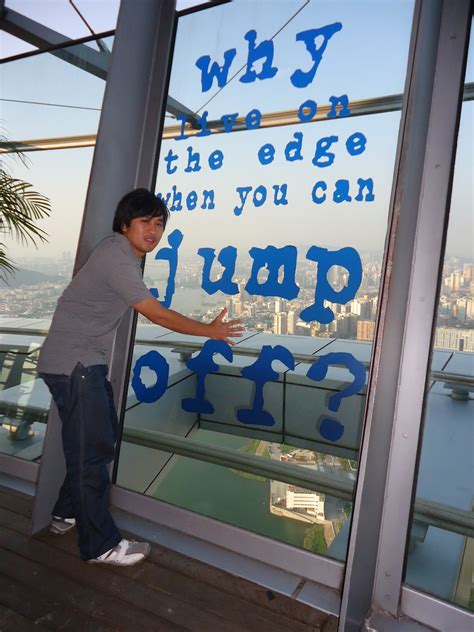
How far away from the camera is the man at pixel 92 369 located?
1829 millimetres

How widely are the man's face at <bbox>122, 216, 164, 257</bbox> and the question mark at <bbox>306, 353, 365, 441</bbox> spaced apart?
0.82 m

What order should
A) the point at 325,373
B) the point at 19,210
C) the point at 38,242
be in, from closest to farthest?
the point at 325,373 < the point at 19,210 < the point at 38,242

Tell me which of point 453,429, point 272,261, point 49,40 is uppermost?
point 49,40

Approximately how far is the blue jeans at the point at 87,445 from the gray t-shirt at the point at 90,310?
0.17 ft

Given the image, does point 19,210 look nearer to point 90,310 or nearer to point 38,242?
point 38,242

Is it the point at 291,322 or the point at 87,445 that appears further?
the point at 291,322

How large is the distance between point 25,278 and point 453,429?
90.1 inches

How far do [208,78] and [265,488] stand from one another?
6.19 feet

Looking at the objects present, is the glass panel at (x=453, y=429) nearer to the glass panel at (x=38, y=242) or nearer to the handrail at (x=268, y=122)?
the handrail at (x=268, y=122)

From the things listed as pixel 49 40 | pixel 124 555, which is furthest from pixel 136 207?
pixel 49 40

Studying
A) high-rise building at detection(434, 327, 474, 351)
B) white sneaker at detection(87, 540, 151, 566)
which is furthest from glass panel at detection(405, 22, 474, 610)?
white sneaker at detection(87, 540, 151, 566)

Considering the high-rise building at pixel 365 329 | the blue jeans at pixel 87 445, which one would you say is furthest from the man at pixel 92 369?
the high-rise building at pixel 365 329

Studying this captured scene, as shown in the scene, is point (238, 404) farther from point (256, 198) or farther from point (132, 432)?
point (256, 198)

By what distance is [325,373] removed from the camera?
1937 millimetres
